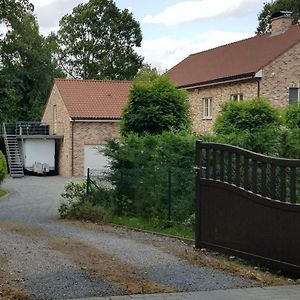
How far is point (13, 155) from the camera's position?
45375 millimetres

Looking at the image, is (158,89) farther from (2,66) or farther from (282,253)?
(2,66)

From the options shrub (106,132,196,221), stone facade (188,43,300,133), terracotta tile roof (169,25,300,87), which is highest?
terracotta tile roof (169,25,300,87)

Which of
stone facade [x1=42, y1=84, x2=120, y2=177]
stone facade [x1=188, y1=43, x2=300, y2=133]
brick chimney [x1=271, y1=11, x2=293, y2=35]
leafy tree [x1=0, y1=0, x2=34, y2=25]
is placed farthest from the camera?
stone facade [x1=42, y1=84, x2=120, y2=177]

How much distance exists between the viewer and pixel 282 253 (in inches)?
368

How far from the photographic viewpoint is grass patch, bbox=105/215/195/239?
14.5 m

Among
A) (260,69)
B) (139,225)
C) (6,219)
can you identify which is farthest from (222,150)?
(260,69)

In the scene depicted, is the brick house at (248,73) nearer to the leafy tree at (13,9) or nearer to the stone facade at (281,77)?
the stone facade at (281,77)

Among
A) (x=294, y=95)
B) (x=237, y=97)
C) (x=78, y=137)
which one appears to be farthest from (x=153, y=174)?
(x=78, y=137)

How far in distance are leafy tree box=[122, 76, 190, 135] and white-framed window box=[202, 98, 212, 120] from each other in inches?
481

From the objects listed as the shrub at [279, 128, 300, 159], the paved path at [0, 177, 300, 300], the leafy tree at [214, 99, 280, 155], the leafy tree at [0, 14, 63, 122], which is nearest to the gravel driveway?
the paved path at [0, 177, 300, 300]

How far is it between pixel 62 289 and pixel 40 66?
5295 cm

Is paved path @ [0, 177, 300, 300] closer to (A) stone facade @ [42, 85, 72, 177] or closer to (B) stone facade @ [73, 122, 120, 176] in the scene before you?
(B) stone facade @ [73, 122, 120, 176]

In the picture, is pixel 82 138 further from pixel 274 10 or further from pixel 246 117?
pixel 274 10

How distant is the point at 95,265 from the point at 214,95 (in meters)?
25.9
